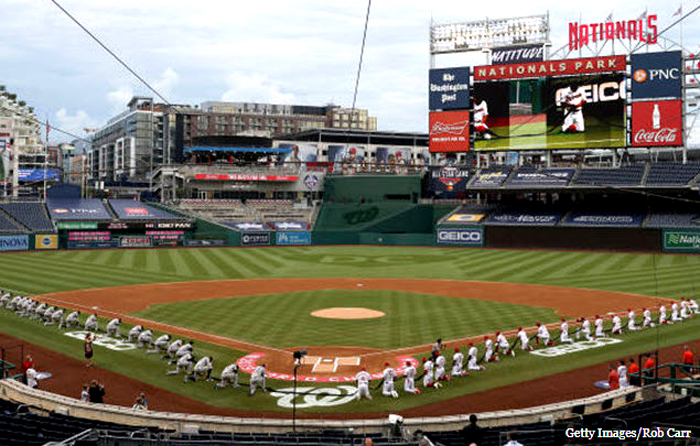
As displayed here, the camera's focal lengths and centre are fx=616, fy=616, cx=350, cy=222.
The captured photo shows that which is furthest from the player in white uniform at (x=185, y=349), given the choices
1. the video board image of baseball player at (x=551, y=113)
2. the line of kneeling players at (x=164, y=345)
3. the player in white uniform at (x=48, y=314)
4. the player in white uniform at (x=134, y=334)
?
the video board image of baseball player at (x=551, y=113)

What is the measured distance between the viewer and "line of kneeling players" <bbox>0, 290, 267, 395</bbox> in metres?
19.6

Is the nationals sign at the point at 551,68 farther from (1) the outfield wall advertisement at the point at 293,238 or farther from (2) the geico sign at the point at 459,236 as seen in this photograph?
(1) the outfield wall advertisement at the point at 293,238

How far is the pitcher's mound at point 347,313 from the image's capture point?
31.5 meters

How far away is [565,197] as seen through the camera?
73.1m

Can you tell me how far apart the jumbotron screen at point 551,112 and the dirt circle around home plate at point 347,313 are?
4386 centimetres

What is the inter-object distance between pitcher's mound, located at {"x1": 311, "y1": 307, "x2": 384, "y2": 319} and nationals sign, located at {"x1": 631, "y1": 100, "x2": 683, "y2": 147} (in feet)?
150

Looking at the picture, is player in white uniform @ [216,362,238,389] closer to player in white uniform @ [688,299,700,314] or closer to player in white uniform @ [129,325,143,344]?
player in white uniform @ [129,325,143,344]

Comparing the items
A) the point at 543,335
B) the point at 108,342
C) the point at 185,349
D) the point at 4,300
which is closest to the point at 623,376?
the point at 543,335

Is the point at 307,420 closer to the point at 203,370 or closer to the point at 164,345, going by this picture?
the point at 203,370

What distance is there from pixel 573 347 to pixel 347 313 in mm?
11930

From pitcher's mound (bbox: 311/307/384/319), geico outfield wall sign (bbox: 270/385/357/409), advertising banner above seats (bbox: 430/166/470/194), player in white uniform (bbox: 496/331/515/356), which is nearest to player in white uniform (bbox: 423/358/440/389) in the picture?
geico outfield wall sign (bbox: 270/385/357/409)

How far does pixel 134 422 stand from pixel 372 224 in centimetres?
6738

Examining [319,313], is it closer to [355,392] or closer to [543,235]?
[355,392]

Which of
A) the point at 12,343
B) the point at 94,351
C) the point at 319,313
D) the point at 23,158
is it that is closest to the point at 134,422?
the point at 94,351
